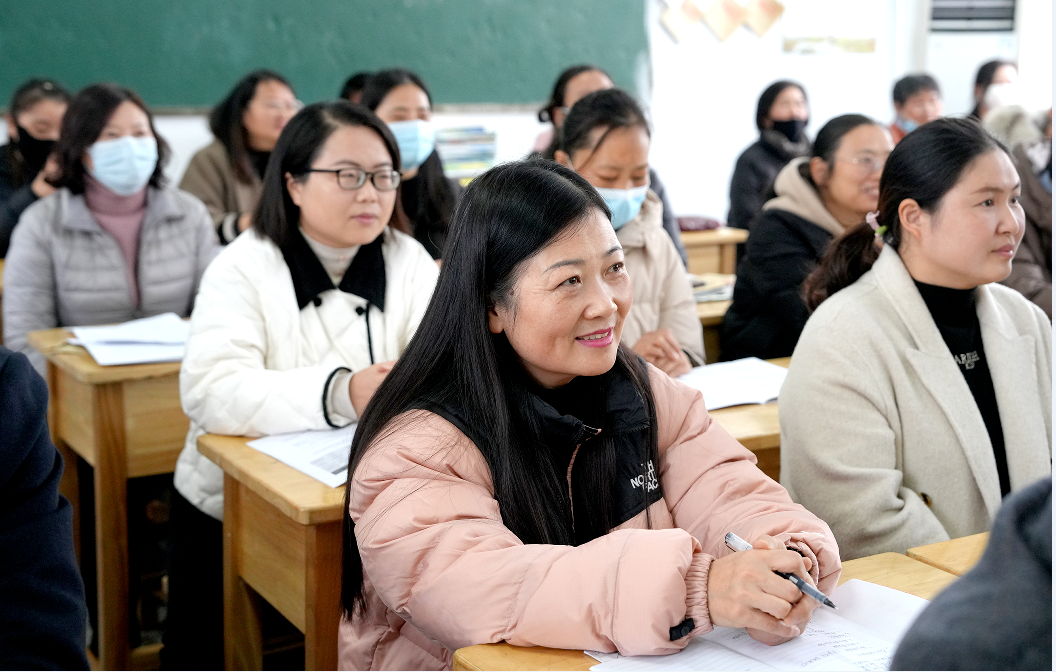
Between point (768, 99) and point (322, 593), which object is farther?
point (768, 99)

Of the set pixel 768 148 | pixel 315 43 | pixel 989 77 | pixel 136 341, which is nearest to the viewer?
pixel 136 341

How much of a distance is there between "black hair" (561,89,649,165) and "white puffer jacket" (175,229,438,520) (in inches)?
25.0

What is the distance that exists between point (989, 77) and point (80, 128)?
6012mm

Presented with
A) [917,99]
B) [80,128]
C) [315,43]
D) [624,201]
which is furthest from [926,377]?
[917,99]

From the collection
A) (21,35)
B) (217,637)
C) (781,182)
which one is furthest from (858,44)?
(217,637)

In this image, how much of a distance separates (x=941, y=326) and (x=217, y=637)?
67.9 inches

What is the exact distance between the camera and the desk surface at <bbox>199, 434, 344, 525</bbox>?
1671mm

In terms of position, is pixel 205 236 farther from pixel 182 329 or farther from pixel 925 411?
pixel 925 411

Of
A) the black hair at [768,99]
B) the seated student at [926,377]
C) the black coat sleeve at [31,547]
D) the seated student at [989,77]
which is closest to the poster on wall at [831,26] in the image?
the seated student at [989,77]

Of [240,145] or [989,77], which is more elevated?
[989,77]

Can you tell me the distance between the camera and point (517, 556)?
116cm

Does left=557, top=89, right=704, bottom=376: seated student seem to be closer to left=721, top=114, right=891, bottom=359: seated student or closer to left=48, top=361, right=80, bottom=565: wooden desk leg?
left=721, top=114, right=891, bottom=359: seated student

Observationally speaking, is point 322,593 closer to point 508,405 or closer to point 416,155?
point 508,405

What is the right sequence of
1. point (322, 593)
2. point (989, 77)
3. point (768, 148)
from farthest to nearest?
point (989, 77) → point (768, 148) → point (322, 593)
